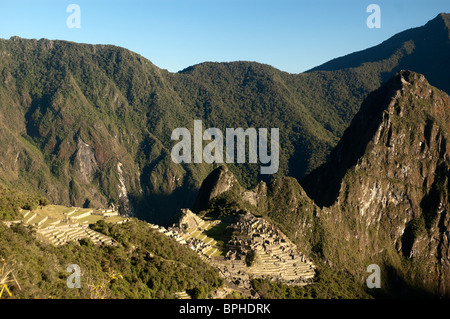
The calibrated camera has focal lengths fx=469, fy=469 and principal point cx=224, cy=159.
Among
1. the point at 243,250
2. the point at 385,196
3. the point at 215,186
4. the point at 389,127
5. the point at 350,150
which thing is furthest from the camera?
the point at 350,150

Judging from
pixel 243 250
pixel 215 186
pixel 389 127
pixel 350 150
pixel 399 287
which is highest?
pixel 389 127

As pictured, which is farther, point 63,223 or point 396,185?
point 396,185

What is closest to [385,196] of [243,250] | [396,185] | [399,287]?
[396,185]

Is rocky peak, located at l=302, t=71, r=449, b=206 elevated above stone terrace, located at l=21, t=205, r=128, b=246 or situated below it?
above

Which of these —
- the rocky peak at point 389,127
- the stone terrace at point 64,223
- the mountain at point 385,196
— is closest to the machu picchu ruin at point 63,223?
the stone terrace at point 64,223

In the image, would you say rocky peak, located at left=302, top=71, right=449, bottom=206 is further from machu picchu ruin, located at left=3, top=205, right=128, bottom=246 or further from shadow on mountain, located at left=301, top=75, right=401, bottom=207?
machu picchu ruin, located at left=3, top=205, right=128, bottom=246

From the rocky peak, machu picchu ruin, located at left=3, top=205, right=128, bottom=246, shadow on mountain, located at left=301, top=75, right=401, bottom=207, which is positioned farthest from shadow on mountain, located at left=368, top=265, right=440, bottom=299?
machu picchu ruin, located at left=3, top=205, right=128, bottom=246

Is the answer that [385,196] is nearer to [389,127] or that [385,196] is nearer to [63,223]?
[389,127]
